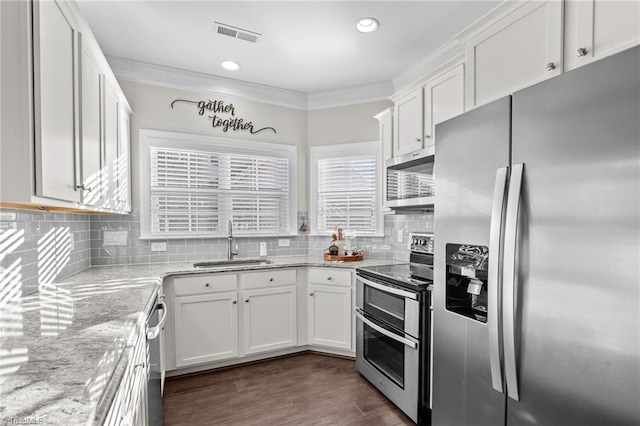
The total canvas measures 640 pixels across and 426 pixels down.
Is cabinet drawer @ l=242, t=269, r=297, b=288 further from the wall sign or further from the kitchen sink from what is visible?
the wall sign

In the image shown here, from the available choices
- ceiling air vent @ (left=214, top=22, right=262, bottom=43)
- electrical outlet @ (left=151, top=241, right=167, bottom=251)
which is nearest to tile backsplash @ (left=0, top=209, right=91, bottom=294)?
electrical outlet @ (left=151, top=241, right=167, bottom=251)

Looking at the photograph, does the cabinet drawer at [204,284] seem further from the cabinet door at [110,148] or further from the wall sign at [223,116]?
the wall sign at [223,116]

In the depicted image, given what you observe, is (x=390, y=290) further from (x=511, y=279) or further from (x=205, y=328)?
(x=205, y=328)

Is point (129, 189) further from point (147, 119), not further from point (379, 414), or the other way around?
point (379, 414)

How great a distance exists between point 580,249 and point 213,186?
10.1 ft

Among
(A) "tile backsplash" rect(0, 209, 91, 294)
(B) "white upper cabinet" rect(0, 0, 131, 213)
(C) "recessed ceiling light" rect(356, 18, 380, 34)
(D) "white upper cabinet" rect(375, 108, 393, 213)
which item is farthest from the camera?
(D) "white upper cabinet" rect(375, 108, 393, 213)

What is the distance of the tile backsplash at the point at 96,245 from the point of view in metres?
1.60

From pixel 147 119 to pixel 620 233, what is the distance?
3453 millimetres

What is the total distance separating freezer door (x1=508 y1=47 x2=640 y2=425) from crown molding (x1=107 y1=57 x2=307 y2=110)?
278 cm

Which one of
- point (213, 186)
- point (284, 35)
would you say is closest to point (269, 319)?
point (213, 186)

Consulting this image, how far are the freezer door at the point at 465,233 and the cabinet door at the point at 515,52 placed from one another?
0.26 m

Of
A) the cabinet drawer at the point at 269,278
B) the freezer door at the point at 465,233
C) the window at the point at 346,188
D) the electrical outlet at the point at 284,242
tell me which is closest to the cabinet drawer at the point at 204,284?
the cabinet drawer at the point at 269,278

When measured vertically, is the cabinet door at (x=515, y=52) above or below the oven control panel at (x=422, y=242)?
above

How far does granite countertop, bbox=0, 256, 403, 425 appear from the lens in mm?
701
